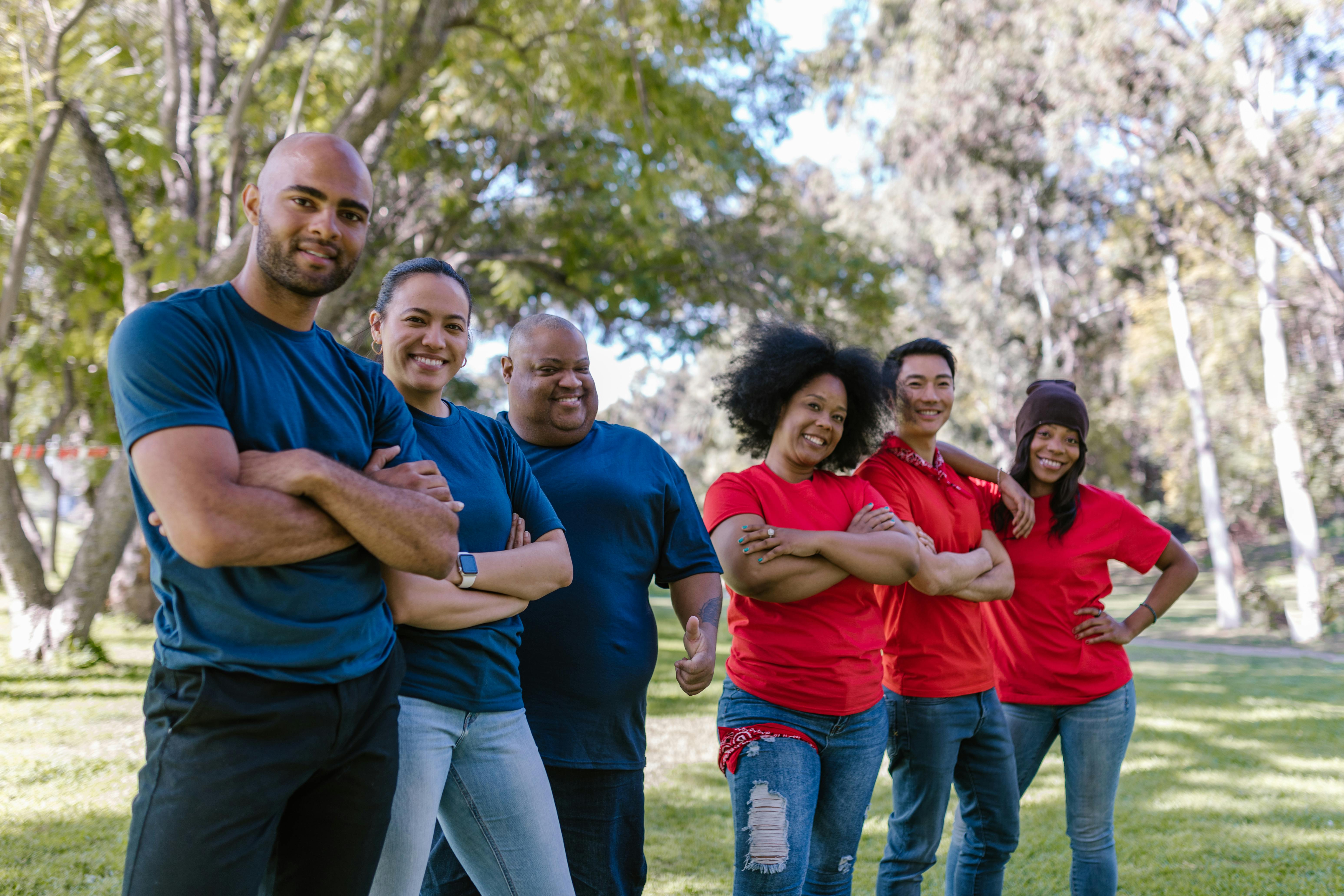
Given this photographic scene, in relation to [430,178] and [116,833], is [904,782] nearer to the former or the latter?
[116,833]

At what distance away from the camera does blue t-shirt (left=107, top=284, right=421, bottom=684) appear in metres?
1.87

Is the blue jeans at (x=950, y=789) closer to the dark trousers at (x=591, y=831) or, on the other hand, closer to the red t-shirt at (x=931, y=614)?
the red t-shirt at (x=931, y=614)

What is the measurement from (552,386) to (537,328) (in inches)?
8.0

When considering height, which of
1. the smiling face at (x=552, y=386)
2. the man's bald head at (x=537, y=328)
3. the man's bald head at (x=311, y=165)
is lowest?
the smiling face at (x=552, y=386)

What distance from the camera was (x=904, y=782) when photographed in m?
3.45

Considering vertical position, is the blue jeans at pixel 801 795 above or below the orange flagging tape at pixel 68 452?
below

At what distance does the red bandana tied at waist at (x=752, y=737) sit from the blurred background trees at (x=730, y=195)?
5.75 metres

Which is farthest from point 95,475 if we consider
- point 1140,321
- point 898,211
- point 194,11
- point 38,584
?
point 1140,321

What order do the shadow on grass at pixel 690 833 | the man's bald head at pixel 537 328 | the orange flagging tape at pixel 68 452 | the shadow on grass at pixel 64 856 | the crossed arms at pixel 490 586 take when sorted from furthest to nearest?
the orange flagging tape at pixel 68 452
the shadow on grass at pixel 690 833
the shadow on grass at pixel 64 856
the man's bald head at pixel 537 328
the crossed arms at pixel 490 586

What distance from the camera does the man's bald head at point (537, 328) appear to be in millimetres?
Result: 3135

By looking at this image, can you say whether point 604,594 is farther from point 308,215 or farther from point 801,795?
point 308,215

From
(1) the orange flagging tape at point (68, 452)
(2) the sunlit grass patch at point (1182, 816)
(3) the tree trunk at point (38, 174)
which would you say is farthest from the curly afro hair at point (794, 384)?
(1) the orange flagging tape at point (68, 452)

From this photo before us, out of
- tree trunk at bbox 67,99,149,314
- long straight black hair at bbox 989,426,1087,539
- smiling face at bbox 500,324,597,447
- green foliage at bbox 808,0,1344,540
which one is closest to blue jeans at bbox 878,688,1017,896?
long straight black hair at bbox 989,426,1087,539

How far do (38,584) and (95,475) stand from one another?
728 centimetres
